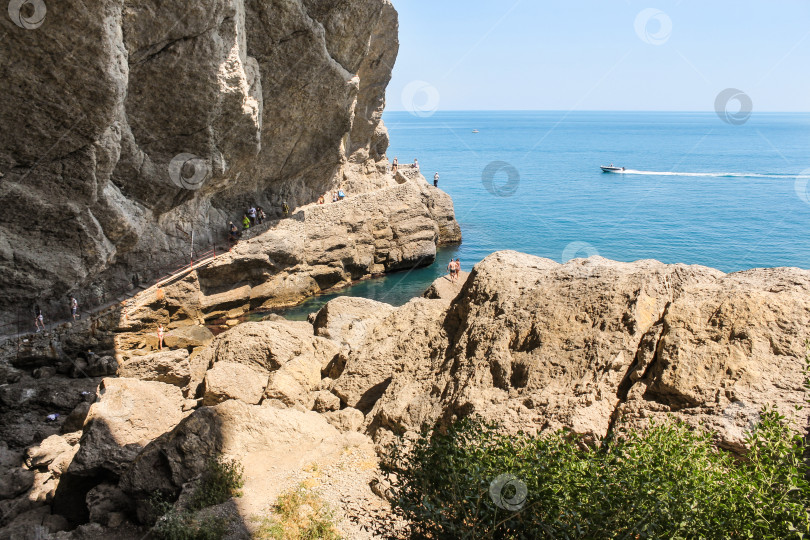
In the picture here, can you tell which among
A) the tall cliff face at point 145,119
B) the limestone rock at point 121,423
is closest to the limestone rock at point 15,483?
the limestone rock at point 121,423

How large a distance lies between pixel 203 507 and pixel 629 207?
199 feet

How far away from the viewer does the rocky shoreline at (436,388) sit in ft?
28.4

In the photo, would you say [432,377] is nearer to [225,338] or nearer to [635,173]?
[225,338]

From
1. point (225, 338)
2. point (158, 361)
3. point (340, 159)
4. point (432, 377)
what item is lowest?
point (158, 361)

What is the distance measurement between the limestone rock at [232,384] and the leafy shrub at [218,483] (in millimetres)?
3468

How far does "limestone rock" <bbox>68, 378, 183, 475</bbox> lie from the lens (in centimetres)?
1210

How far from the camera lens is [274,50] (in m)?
25.0

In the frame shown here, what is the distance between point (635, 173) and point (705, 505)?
88.0 meters

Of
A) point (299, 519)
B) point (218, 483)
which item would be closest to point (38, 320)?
point (218, 483)

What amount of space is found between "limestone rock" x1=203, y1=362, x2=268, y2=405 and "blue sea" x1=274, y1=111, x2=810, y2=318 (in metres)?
17.0

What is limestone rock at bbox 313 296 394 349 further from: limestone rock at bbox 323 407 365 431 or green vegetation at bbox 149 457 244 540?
green vegetation at bbox 149 457 244 540

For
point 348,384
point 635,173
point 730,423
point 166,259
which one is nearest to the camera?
point 730,423

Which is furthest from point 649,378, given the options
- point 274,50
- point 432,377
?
point 274,50

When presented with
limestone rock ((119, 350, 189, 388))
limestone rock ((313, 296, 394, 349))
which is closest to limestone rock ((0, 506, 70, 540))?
limestone rock ((119, 350, 189, 388))
